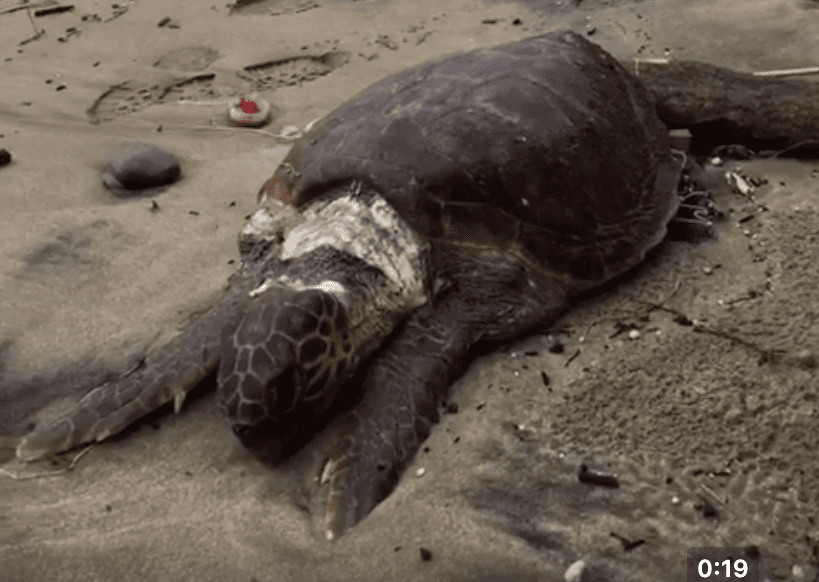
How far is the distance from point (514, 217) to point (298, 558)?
4.67ft

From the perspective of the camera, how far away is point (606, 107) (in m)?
2.92

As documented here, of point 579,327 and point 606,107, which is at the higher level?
point 606,107

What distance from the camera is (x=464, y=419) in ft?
7.22

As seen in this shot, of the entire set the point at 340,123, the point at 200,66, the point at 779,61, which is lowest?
the point at 200,66

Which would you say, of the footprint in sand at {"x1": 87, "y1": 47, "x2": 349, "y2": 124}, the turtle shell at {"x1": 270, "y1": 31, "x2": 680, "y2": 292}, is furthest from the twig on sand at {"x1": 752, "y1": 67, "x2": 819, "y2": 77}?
the footprint in sand at {"x1": 87, "y1": 47, "x2": 349, "y2": 124}

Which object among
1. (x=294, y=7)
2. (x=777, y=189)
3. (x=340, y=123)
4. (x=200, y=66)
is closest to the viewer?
(x=340, y=123)

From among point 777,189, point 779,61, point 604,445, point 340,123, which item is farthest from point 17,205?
point 779,61

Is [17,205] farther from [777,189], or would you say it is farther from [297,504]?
[777,189]

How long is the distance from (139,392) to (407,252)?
1051mm

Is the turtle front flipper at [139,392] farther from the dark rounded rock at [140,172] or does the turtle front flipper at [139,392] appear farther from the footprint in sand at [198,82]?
the footprint in sand at [198,82]

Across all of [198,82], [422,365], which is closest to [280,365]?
[422,365]
